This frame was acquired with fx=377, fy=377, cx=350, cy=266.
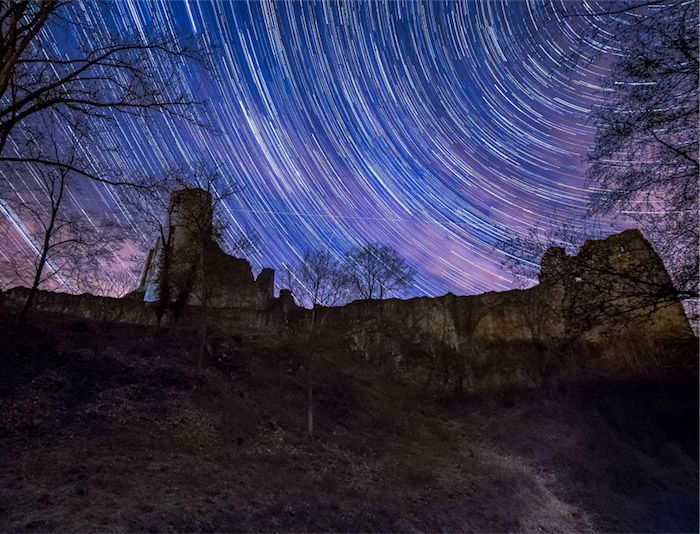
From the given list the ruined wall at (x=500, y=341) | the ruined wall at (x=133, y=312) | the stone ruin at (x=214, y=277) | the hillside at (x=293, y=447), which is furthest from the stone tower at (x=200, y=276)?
the hillside at (x=293, y=447)

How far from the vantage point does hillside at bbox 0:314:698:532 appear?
8.32 metres

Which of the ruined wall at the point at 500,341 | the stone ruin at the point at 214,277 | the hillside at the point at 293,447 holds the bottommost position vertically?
the hillside at the point at 293,447

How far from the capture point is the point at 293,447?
14.4 meters

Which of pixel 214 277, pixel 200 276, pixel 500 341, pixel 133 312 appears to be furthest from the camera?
pixel 214 277

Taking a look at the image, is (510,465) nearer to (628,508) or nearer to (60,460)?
(628,508)

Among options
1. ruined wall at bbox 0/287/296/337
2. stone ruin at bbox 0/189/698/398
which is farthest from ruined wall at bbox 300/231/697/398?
ruined wall at bbox 0/287/296/337

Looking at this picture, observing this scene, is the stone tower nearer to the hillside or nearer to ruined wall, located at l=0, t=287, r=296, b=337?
ruined wall, located at l=0, t=287, r=296, b=337

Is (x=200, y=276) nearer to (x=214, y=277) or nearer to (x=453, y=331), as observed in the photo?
(x=214, y=277)

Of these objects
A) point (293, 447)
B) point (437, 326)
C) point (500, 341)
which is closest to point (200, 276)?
point (437, 326)

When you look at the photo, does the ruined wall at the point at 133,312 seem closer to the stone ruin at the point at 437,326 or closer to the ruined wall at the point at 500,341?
the stone ruin at the point at 437,326

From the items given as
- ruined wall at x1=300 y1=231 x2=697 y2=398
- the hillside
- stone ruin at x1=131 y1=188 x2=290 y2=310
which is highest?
stone ruin at x1=131 y1=188 x2=290 y2=310

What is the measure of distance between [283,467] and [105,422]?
5917mm

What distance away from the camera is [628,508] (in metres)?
14.4

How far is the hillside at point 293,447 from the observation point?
328 inches
